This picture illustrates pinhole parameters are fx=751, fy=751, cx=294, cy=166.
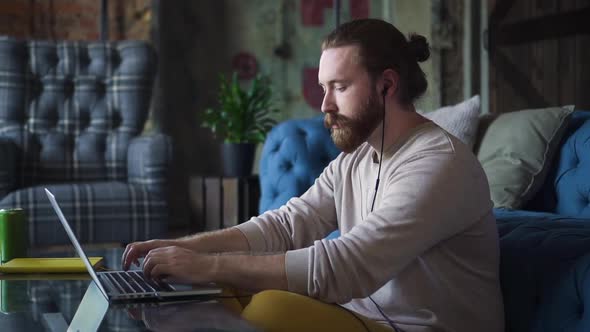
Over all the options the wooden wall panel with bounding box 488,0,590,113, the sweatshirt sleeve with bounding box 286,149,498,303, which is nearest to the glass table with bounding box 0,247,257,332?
the sweatshirt sleeve with bounding box 286,149,498,303

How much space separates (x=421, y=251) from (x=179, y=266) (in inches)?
15.3

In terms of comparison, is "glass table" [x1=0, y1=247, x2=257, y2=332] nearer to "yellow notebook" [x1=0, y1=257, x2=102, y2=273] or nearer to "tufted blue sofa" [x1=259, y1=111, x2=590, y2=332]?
"yellow notebook" [x1=0, y1=257, x2=102, y2=273]

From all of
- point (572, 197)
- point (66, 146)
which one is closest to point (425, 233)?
point (572, 197)

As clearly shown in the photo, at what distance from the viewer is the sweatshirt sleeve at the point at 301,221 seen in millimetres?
1571

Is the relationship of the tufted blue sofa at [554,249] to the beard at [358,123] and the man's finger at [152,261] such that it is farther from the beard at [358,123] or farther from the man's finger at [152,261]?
the man's finger at [152,261]

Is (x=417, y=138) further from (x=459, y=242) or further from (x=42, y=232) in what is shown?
(x=42, y=232)

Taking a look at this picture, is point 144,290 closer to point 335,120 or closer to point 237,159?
point 335,120

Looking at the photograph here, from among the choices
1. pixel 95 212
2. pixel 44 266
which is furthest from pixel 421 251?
pixel 95 212

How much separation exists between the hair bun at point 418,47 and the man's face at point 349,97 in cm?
11

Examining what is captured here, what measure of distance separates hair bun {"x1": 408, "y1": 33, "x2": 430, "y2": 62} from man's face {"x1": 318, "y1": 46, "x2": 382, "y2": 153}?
0.37 ft

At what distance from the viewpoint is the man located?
1188 mm

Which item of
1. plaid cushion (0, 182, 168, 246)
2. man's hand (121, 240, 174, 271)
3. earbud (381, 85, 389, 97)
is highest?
earbud (381, 85, 389, 97)

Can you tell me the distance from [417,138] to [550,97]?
11.7 feet

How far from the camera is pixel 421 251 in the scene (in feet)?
3.98
